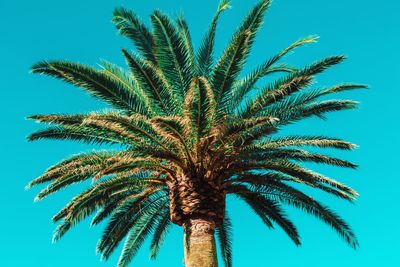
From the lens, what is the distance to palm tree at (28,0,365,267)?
1215 cm

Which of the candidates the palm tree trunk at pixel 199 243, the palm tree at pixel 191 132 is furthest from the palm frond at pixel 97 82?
the palm tree trunk at pixel 199 243

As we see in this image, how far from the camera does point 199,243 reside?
12.2 metres

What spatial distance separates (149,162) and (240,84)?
3.12 m

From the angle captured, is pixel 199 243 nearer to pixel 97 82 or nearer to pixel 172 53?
pixel 97 82

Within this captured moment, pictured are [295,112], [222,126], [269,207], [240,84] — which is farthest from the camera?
[269,207]

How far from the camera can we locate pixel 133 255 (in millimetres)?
15859

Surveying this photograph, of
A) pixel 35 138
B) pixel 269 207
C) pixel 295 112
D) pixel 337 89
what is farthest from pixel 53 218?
pixel 337 89

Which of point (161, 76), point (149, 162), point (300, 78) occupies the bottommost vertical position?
point (149, 162)

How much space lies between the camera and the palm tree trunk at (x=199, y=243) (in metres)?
12.0

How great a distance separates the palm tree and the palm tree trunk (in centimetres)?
2

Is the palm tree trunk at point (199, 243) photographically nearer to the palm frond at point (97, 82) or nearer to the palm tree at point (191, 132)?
the palm tree at point (191, 132)

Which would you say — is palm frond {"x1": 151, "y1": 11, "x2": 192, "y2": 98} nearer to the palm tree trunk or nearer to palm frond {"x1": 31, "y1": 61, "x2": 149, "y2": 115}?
palm frond {"x1": 31, "y1": 61, "x2": 149, "y2": 115}

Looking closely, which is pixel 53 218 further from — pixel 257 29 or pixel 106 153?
pixel 257 29

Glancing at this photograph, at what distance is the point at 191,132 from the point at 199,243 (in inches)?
96.7
